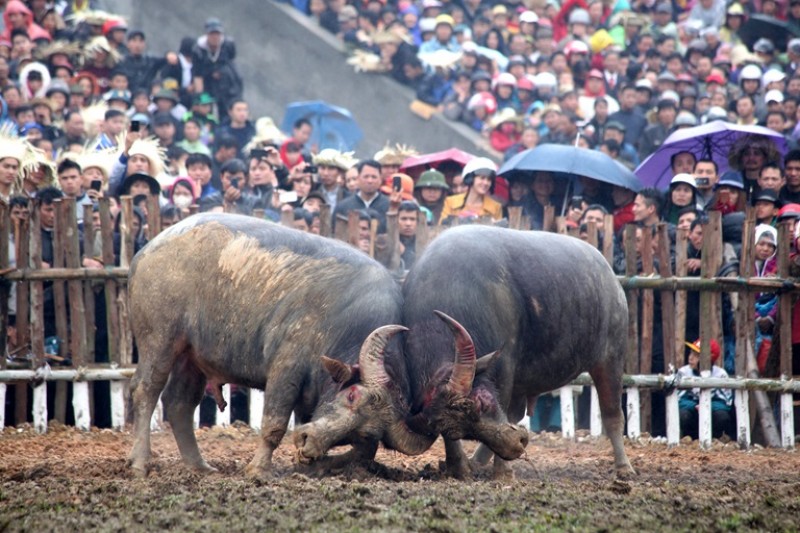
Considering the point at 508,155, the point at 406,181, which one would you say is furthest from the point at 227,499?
the point at 508,155

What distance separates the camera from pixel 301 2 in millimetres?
20453

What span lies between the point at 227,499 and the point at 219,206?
5033 mm

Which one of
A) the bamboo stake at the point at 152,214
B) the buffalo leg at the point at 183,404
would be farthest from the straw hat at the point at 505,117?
the buffalo leg at the point at 183,404

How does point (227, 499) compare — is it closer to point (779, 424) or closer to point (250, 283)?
point (250, 283)

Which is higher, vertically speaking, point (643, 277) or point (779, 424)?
point (643, 277)

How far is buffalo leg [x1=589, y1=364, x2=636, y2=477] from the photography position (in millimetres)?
9125

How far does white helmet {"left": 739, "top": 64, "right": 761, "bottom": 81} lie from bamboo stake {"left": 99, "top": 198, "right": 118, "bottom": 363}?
9604 millimetres

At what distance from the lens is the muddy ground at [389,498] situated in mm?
6402

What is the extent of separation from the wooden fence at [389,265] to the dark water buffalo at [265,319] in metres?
2.00

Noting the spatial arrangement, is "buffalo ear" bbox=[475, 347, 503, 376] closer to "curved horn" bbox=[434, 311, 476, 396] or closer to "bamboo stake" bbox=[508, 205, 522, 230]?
"curved horn" bbox=[434, 311, 476, 396]

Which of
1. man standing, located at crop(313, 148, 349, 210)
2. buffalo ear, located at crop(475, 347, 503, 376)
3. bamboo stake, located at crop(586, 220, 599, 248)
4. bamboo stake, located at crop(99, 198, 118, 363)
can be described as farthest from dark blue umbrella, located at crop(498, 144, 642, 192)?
buffalo ear, located at crop(475, 347, 503, 376)

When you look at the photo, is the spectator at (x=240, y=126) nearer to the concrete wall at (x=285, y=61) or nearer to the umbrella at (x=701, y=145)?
the concrete wall at (x=285, y=61)

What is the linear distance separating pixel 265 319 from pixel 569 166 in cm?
495

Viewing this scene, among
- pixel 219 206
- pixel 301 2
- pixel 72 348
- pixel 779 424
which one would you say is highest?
pixel 301 2
